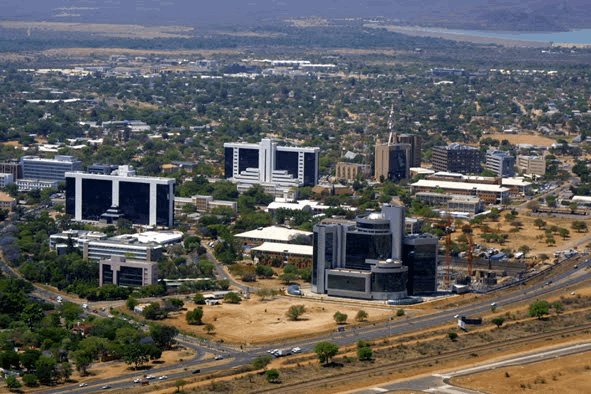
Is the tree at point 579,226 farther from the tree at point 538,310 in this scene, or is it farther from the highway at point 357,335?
the tree at point 538,310

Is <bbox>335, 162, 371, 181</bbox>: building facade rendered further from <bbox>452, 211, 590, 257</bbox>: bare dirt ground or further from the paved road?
the paved road

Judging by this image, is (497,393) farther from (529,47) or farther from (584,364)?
(529,47)

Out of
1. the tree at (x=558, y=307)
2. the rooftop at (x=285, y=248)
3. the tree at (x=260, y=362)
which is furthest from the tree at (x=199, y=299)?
the tree at (x=558, y=307)

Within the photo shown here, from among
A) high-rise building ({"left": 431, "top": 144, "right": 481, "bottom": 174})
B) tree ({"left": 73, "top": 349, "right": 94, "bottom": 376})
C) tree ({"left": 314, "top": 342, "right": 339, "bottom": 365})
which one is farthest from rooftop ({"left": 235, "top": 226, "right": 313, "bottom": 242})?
high-rise building ({"left": 431, "top": 144, "right": 481, "bottom": 174})

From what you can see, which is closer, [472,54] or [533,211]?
[533,211]

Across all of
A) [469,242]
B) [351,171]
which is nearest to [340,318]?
[469,242]

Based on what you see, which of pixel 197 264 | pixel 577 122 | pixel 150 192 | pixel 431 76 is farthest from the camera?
pixel 431 76

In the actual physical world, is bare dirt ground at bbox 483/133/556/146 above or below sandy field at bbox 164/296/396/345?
above

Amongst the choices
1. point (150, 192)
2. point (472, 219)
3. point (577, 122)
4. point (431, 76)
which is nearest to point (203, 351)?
point (150, 192)
